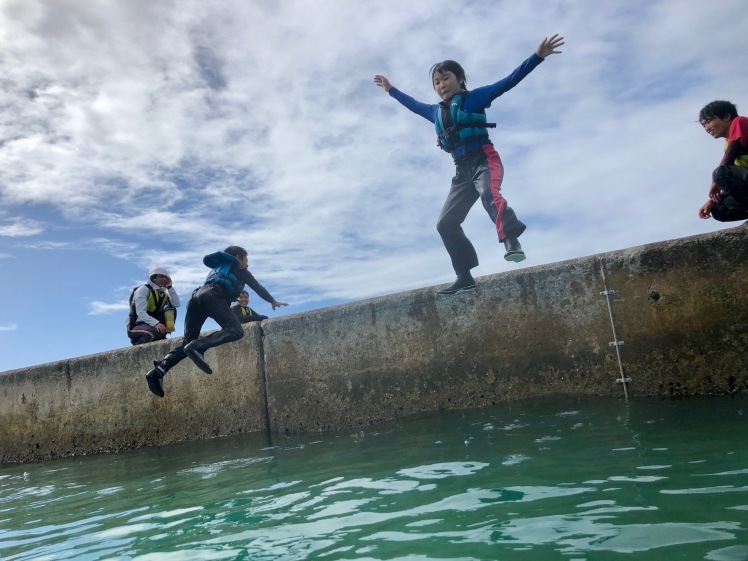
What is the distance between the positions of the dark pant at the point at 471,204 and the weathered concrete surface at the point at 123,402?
2.34 meters

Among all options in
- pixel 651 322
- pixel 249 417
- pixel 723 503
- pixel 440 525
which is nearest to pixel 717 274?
pixel 651 322

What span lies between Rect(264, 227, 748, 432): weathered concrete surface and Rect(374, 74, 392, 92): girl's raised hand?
2.02 metres

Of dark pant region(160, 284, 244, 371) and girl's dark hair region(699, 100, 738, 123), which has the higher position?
girl's dark hair region(699, 100, 738, 123)

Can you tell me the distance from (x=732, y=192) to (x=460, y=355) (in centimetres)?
257

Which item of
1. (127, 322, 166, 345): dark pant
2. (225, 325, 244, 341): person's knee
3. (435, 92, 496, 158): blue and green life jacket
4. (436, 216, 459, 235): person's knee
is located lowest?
(225, 325, 244, 341): person's knee

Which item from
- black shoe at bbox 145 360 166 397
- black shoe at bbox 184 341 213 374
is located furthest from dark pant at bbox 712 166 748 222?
black shoe at bbox 145 360 166 397

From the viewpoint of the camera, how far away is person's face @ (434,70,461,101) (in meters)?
5.52

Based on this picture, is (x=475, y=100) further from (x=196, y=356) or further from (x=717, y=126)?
(x=196, y=356)

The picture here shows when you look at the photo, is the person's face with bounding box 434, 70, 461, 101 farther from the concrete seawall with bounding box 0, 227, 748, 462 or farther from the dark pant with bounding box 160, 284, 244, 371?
the dark pant with bounding box 160, 284, 244, 371

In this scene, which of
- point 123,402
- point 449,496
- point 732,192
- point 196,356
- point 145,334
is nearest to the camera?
point 449,496

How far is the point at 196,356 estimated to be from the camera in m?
6.20

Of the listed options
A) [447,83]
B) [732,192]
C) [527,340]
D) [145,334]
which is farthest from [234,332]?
[732,192]

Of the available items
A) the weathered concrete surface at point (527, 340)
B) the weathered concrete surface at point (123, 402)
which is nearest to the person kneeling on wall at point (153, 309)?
the weathered concrete surface at point (123, 402)

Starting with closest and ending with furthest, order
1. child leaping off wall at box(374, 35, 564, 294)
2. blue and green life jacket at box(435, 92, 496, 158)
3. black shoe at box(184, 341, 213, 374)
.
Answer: child leaping off wall at box(374, 35, 564, 294) → blue and green life jacket at box(435, 92, 496, 158) → black shoe at box(184, 341, 213, 374)
